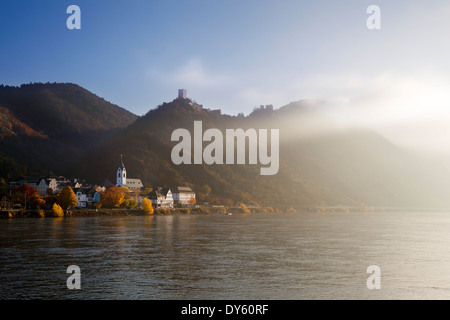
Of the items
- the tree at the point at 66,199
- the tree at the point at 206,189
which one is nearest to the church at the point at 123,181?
the tree at the point at 206,189

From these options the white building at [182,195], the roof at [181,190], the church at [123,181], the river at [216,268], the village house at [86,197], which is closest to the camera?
the river at [216,268]

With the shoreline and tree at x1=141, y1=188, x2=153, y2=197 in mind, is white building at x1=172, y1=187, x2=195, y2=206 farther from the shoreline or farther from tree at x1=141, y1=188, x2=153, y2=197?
the shoreline

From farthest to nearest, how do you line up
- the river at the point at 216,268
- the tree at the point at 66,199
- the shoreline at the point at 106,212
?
1. the tree at the point at 66,199
2. the shoreline at the point at 106,212
3. the river at the point at 216,268

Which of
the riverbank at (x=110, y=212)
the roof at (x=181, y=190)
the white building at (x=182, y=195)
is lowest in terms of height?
the riverbank at (x=110, y=212)

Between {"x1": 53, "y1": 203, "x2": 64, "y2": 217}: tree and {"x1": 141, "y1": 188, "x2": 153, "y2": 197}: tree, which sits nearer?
{"x1": 53, "y1": 203, "x2": 64, "y2": 217}: tree

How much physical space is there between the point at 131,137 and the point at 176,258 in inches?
6466

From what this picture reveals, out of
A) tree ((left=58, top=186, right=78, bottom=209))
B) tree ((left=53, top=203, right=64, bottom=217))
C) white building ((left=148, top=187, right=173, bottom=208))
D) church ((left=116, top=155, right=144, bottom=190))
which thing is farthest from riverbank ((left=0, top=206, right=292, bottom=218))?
church ((left=116, top=155, right=144, bottom=190))

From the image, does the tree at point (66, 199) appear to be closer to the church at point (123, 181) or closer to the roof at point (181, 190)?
the church at point (123, 181)

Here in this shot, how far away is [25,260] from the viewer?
3125 centimetres

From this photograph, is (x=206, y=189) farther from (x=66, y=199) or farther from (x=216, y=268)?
(x=216, y=268)

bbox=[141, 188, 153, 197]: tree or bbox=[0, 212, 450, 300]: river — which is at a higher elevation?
bbox=[141, 188, 153, 197]: tree

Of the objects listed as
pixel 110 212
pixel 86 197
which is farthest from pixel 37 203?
pixel 86 197
